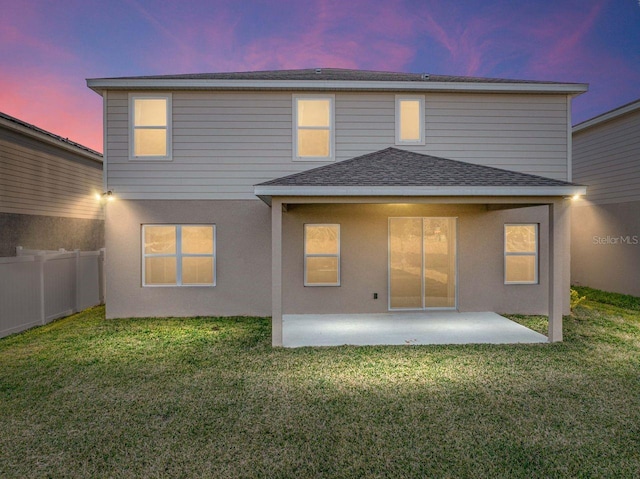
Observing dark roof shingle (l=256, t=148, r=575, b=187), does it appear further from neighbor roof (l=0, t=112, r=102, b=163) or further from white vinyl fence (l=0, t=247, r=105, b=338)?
neighbor roof (l=0, t=112, r=102, b=163)

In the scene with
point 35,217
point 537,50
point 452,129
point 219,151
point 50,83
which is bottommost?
point 35,217

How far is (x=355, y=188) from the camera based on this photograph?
5934 mm

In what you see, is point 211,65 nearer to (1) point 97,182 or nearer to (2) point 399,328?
(1) point 97,182

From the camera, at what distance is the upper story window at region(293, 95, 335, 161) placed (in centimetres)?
823

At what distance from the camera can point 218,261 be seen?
8281 mm

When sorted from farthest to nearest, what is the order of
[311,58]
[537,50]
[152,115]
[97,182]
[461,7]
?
[537,50], [311,58], [461,7], [97,182], [152,115]

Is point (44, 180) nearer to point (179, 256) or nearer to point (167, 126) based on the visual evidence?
point (167, 126)

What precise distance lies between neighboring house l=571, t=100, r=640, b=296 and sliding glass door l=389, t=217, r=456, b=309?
6.68m

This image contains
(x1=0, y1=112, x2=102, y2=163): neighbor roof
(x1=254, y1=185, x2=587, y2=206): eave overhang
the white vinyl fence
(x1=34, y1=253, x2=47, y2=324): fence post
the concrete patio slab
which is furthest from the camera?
(x1=0, y1=112, x2=102, y2=163): neighbor roof

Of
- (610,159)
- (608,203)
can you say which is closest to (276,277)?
(608,203)

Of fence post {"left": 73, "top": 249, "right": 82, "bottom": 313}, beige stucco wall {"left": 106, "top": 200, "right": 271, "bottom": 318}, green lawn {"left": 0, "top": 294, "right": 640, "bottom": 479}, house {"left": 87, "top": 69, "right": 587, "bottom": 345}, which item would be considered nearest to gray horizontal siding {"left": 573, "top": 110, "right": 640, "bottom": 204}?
house {"left": 87, "top": 69, "right": 587, "bottom": 345}

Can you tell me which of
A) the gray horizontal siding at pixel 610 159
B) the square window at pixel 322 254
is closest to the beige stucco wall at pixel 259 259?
the square window at pixel 322 254

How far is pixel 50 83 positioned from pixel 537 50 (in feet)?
141

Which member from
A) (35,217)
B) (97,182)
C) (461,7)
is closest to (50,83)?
(97,182)
